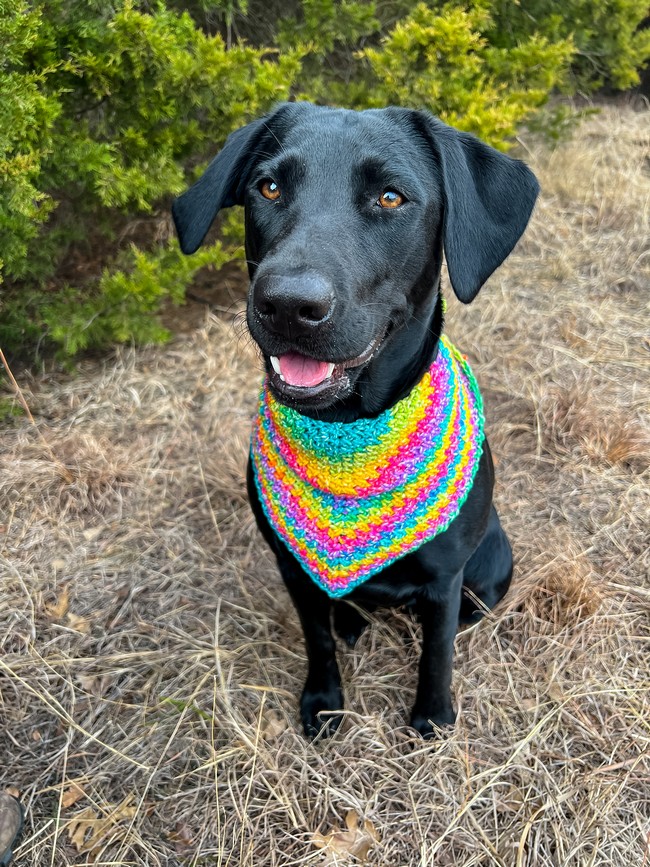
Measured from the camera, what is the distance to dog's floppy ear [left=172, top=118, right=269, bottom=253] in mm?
1835

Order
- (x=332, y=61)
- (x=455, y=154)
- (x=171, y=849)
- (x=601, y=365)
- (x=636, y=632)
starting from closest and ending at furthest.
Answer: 1. (x=455, y=154)
2. (x=171, y=849)
3. (x=636, y=632)
4. (x=601, y=365)
5. (x=332, y=61)

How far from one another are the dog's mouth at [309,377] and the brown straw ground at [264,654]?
103 cm

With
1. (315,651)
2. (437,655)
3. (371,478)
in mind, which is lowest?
(315,651)

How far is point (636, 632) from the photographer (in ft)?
7.47

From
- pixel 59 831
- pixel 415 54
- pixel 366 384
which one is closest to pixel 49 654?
pixel 59 831

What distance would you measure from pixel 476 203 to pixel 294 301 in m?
0.62

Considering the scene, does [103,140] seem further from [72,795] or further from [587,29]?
[587,29]

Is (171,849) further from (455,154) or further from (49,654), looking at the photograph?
(455,154)

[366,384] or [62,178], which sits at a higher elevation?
[366,384]

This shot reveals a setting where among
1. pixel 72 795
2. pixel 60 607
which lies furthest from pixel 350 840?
pixel 60 607

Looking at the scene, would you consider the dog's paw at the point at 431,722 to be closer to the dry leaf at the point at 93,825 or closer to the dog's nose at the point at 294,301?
the dry leaf at the point at 93,825

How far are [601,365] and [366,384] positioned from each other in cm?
220

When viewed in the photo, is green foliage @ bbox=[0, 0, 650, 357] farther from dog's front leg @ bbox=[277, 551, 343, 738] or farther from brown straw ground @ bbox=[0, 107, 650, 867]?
dog's front leg @ bbox=[277, 551, 343, 738]

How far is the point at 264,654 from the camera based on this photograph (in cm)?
237
